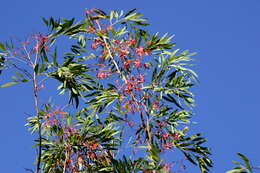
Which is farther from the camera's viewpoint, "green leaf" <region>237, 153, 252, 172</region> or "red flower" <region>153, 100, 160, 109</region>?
"red flower" <region>153, 100, 160, 109</region>

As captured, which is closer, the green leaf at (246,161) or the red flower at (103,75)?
the green leaf at (246,161)

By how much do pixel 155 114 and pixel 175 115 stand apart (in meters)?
0.37

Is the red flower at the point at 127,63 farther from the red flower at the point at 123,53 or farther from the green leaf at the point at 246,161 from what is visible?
the green leaf at the point at 246,161

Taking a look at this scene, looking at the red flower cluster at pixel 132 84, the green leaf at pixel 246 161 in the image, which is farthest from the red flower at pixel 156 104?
the green leaf at pixel 246 161

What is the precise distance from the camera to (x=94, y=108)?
248 inches

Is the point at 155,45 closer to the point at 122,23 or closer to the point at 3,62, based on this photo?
the point at 122,23

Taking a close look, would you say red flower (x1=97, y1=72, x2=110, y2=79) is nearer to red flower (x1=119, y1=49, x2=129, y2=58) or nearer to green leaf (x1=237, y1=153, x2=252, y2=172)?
red flower (x1=119, y1=49, x2=129, y2=58)

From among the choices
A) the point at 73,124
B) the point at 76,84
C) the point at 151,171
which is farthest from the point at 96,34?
the point at 151,171

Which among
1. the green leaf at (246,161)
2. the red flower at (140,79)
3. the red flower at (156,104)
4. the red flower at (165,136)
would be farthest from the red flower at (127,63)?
the green leaf at (246,161)

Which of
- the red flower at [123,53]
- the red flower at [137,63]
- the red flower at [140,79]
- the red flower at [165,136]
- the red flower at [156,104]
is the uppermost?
the red flower at [123,53]

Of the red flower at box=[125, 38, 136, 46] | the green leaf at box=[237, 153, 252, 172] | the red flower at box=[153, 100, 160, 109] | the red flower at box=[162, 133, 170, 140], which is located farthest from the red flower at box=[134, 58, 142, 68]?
the green leaf at box=[237, 153, 252, 172]

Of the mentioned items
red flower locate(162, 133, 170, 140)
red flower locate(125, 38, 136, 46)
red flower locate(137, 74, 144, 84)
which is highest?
red flower locate(125, 38, 136, 46)

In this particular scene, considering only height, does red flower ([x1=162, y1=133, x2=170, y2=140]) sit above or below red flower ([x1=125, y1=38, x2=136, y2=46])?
below

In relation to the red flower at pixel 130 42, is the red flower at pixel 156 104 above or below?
below
